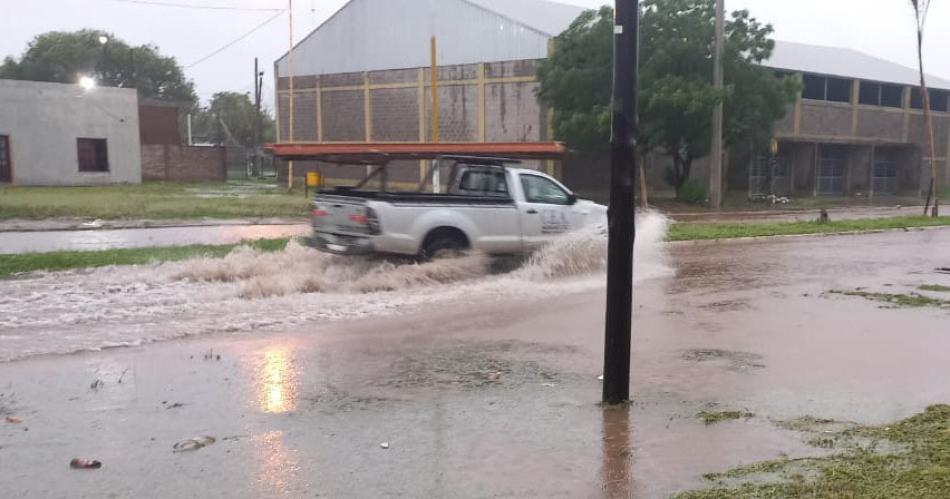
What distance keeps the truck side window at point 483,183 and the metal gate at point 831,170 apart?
36.5 metres

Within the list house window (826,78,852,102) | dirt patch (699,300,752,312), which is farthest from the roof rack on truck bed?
house window (826,78,852,102)

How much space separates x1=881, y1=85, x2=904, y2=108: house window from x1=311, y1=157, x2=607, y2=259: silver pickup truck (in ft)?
130

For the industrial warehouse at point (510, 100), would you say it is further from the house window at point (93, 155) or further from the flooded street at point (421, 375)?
the flooded street at point (421, 375)

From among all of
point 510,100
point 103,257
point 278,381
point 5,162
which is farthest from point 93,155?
point 278,381

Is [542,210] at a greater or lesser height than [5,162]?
lesser

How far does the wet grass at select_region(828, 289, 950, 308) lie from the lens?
10234mm

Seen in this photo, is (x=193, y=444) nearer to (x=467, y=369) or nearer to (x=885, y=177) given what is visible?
(x=467, y=369)

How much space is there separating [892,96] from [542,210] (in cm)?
4185

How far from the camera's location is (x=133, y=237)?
55.9 ft

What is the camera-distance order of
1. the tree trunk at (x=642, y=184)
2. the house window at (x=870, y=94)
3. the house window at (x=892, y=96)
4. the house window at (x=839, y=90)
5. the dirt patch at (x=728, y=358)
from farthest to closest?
1. the house window at (x=892, y=96)
2. the house window at (x=870, y=94)
3. the house window at (x=839, y=90)
4. the tree trunk at (x=642, y=184)
5. the dirt patch at (x=728, y=358)

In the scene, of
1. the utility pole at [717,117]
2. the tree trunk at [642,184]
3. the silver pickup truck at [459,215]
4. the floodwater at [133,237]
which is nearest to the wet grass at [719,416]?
the silver pickup truck at [459,215]

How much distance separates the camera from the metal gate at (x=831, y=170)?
1786 inches

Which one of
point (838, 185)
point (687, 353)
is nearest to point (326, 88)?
point (838, 185)

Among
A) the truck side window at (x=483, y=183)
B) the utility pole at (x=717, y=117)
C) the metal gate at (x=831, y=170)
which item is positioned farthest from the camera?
the metal gate at (x=831, y=170)
